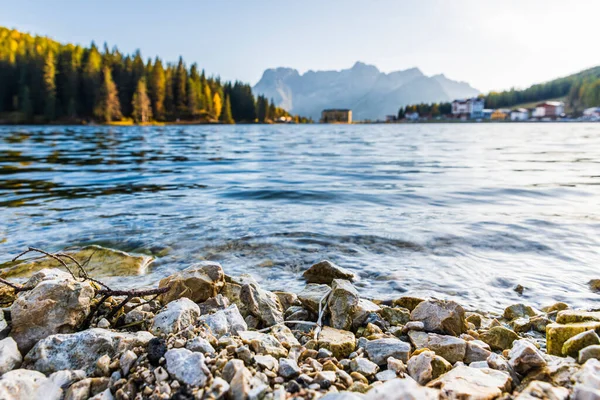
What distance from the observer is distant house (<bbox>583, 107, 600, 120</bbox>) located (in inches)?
6388

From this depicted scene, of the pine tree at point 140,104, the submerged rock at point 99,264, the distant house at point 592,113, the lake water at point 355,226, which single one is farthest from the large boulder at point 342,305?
the distant house at point 592,113

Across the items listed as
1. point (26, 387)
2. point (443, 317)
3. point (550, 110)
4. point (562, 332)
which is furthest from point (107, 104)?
point (550, 110)

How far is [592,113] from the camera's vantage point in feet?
541

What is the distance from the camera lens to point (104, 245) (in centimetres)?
674

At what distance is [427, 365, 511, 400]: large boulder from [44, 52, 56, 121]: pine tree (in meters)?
124

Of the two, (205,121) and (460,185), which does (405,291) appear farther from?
(205,121)

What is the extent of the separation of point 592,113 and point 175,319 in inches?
8317

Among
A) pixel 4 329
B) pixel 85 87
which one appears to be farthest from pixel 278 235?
pixel 85 87

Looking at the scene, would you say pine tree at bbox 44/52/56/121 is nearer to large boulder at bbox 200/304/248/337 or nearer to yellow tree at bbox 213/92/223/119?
yellow tree at bbox 213/92/223/119

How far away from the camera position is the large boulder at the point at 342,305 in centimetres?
356

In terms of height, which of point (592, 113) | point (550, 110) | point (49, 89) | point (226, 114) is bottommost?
point (226, 114)

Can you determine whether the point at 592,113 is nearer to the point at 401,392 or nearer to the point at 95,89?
the point at 95,89

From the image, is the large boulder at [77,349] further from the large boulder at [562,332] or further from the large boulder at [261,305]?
the large boulder at [562,332]

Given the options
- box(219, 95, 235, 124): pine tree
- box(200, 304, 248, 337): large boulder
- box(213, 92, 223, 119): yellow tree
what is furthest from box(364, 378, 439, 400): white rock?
box(213, 92, 223, 119): yellow tree
